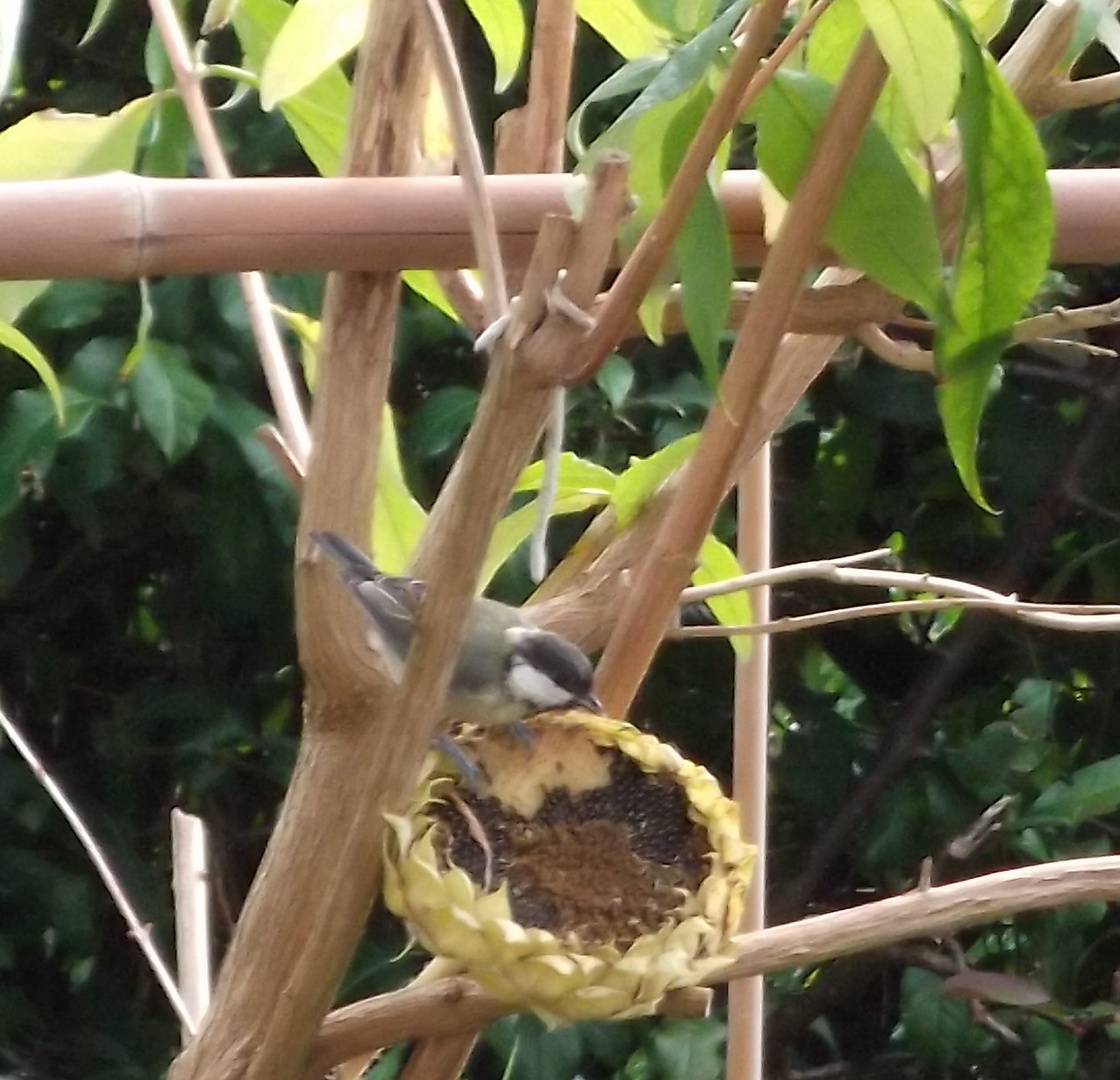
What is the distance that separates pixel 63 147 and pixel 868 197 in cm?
21

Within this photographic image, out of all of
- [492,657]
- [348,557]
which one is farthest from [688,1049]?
[348,557]

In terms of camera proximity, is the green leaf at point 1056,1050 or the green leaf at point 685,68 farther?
the green leaf at point 1056,1050

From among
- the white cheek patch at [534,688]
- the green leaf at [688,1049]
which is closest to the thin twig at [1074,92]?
the white cheek patch at [534,688]

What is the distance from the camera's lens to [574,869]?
0.33 metres

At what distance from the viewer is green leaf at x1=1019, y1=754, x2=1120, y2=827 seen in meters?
0.72

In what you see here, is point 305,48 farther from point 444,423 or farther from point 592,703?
point 444,423

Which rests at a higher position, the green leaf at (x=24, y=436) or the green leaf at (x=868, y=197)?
the green leaf at (x=868, y=197)

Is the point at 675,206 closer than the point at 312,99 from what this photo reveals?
Yes

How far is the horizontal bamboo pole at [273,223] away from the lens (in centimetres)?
26

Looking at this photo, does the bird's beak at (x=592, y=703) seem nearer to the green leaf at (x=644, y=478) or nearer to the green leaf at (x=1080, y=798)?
the green leaf at (x=644, y=478)

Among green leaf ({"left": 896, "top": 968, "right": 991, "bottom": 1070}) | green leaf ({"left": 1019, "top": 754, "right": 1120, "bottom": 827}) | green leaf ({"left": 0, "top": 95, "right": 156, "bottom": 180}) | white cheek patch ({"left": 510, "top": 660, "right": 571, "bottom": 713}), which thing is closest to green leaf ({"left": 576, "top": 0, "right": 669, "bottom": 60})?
green leaf ({"left": 0, "top": 95, "right": 156, "bottom": 180})

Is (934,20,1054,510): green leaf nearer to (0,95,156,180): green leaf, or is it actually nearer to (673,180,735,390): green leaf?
(673,180,735,390): green leaf

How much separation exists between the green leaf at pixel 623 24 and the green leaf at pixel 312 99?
0.24ft

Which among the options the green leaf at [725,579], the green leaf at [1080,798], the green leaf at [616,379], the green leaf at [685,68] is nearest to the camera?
the green leaf at [685,68]
